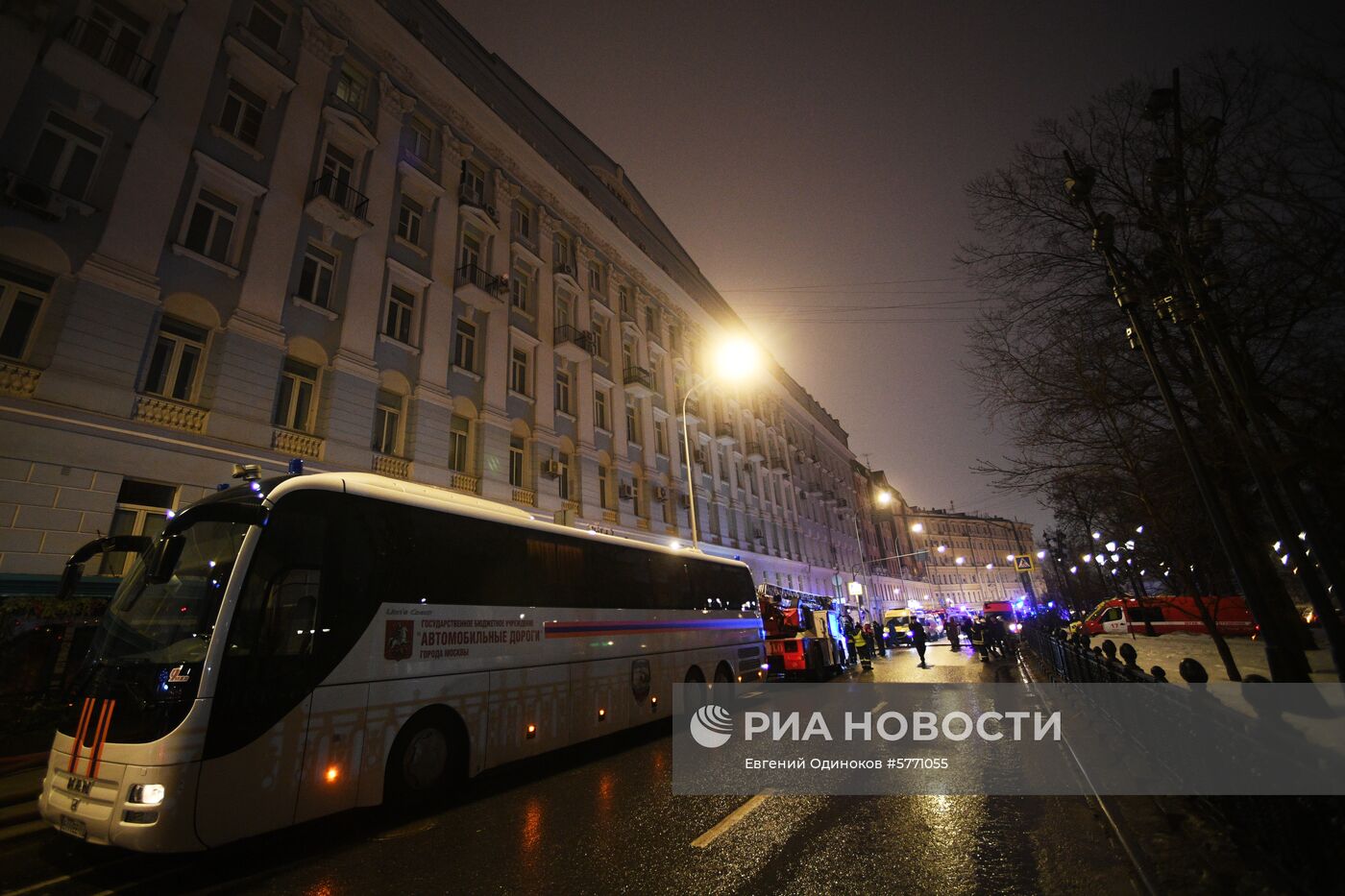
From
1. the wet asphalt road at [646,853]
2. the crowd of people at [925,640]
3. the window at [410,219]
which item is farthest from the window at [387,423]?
the crowd of people at [925,640]

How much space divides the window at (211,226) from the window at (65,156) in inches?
67.3

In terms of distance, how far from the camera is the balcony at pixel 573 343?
74.6 ft

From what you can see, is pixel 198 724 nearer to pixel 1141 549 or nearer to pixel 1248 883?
pixel 1248 883

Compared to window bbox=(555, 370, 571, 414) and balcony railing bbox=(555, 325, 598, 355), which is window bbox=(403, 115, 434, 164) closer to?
balcony railing bbox=(555, 325, 598, 355)

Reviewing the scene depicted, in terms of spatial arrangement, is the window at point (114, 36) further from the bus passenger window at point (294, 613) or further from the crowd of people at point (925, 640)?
the crowd of people at point (925, 640)

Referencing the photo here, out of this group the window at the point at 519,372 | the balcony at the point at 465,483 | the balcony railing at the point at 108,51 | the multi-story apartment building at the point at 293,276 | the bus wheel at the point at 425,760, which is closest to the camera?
the bus wheel at the point at 425,760

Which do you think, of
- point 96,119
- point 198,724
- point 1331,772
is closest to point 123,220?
point 96,119

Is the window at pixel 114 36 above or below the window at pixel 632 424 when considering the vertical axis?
above

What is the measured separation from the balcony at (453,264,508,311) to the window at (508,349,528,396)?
2.22 m

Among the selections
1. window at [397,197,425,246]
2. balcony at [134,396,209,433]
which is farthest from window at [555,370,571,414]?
balcony at [134,396,209,433]

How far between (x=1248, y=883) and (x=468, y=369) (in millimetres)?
19170

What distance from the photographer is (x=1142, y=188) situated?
8680mm

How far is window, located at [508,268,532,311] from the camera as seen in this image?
71.2 feet

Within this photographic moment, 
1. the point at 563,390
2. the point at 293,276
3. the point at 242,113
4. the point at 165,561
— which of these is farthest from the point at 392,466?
the point at 165,561
